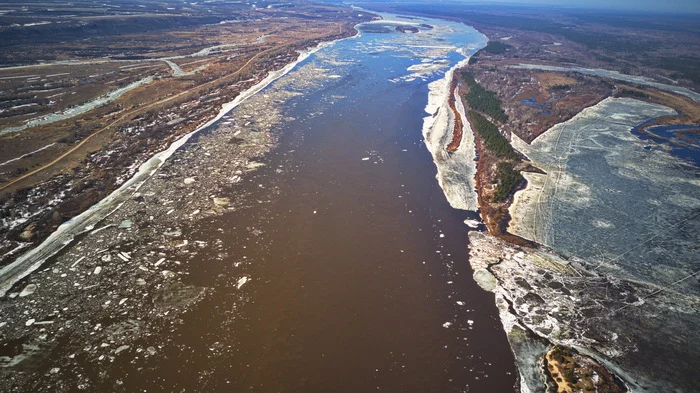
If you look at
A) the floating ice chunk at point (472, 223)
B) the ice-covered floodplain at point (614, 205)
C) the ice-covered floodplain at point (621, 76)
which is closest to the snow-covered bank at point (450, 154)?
the floating ice chunk at point (472, 223)

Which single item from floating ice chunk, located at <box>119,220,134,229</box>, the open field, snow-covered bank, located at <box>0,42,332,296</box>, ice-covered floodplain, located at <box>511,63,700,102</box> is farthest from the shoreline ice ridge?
ice-covered floodplain, located at <box>511,63,700,102</box>

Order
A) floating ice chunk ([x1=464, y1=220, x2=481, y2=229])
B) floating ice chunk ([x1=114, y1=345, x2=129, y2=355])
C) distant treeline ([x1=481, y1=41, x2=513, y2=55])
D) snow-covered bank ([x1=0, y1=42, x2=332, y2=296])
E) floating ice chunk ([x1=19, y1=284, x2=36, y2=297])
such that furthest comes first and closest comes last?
distant treeline ([x1=481, y1=41, x2=513, y2=55]) → floating ice chunk ([x1=464, y1=220, x2=481, y2=229]) → snow-covered bank ([x1=0, y1=42, x2=332, y2=296]) → floating ice chunk ([x1=19, y1=284, x2=36, y2=297]) → floating ice chunk ([x1=114, y1=345, x2=129, y2=355])

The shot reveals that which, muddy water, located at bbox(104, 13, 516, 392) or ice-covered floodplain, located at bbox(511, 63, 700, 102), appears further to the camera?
ice-covered floodplain, located at bbox(511, 63, 700, 102)

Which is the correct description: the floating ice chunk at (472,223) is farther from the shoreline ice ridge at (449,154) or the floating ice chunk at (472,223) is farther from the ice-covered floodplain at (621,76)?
the ice-covered floodplain at (621,76)

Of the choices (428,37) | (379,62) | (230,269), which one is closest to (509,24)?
(428,37)

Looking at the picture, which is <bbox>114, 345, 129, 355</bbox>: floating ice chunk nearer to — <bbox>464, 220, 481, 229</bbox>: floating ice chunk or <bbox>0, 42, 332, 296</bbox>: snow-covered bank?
<bbox>0, 42, 332, 296</bbox>: snow-covered bank

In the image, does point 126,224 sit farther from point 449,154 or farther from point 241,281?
point 449,154
